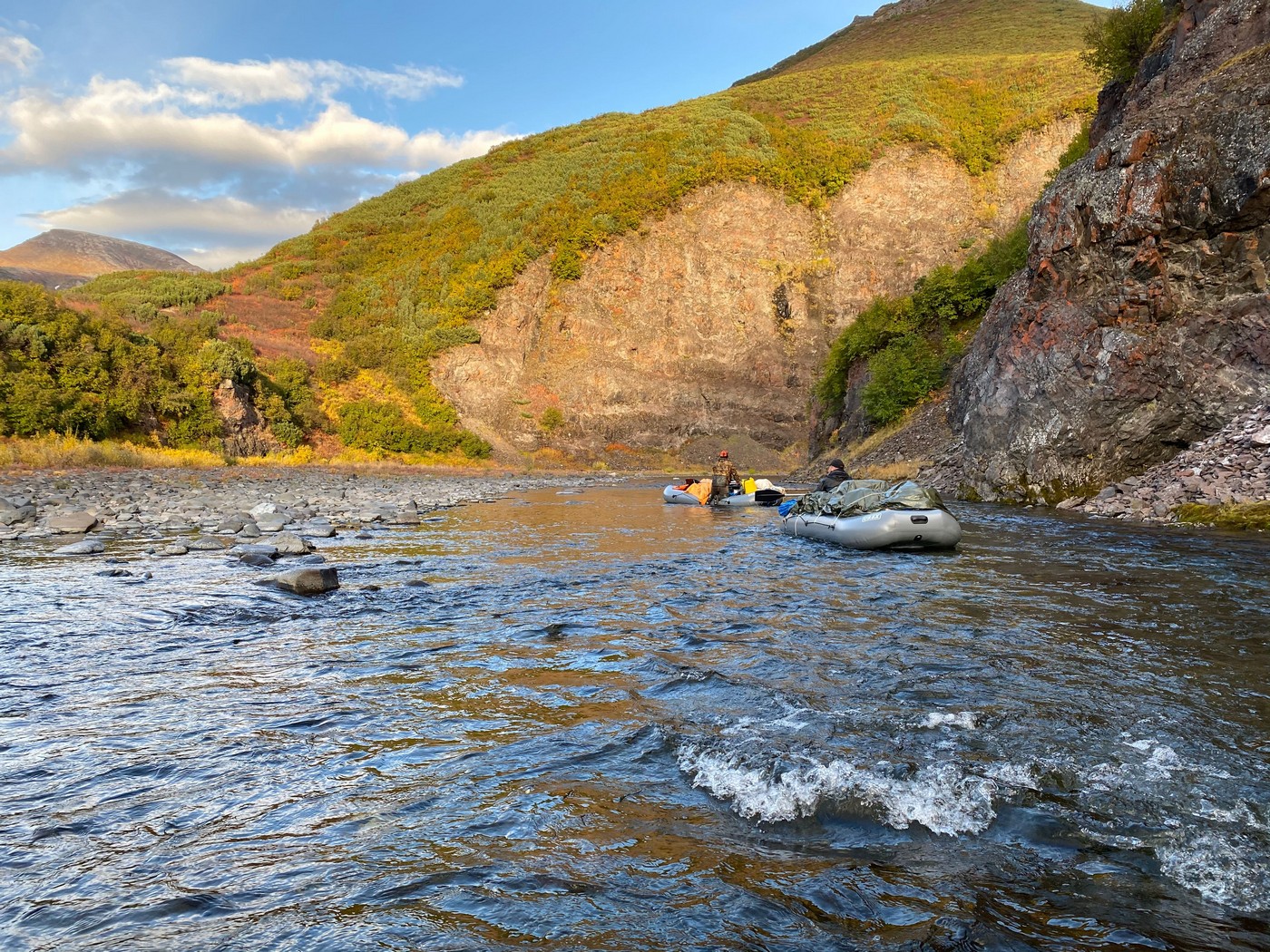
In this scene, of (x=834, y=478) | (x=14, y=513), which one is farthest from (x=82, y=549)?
(x=834, y=478)

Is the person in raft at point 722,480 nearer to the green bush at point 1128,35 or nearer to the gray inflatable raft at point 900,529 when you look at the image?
the gray inflatable raft at point 900,529

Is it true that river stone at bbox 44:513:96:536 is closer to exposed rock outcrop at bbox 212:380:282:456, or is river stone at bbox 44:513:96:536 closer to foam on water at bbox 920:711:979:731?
foam on water at bbox 920:711:979:731

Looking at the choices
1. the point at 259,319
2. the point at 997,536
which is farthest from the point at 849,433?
the point at 259,319

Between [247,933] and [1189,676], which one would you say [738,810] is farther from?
[1189,676]

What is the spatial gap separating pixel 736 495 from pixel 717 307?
127 feet

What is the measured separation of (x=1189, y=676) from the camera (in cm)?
566

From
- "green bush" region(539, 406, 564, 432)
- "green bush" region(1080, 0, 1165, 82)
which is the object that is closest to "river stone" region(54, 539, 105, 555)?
"green bush" region(1080, 0, 1165, 82)

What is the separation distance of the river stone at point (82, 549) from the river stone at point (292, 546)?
2816 mm

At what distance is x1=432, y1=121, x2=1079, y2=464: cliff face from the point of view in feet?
190

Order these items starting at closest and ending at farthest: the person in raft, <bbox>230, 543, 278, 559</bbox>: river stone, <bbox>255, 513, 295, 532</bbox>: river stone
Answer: <bbox>230, 543, 278, 559</bbox>: river stone, <bbox>255, 513, 295, 532</bbox>: river stone, the person in raft

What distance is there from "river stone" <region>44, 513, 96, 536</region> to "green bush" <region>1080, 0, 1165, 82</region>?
34.3m

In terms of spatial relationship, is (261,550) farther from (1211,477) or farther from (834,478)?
(1211,477)

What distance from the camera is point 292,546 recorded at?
12.9 metres

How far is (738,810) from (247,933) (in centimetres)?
220
